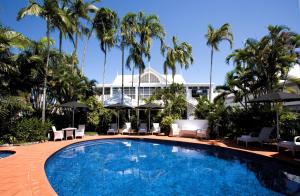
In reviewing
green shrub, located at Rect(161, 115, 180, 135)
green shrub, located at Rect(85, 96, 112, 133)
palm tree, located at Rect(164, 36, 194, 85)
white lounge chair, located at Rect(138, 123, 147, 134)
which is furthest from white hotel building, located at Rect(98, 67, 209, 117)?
green shrub, located at Rect(161, 115, 180, 135)

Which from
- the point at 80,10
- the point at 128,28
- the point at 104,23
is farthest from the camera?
the point at 104,23

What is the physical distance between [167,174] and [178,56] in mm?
19714

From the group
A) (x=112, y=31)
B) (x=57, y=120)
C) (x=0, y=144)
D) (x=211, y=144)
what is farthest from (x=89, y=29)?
(x=211, y=144)

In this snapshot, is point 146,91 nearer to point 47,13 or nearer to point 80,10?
point 80,10

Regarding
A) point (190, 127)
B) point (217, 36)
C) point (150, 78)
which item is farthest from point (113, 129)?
point (150, 78)

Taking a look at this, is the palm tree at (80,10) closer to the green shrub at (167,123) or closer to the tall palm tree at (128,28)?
the tall palm tree at (128,28)

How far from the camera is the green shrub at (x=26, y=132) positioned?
11910 millimetres

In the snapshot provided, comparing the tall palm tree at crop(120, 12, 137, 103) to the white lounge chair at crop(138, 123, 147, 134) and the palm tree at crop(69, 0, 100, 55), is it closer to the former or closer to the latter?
the white lounge chair at crop(138, 123, 147, 134)

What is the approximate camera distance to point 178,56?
26000 mm

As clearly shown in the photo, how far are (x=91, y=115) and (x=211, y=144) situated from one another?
1066cm

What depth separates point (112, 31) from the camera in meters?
21.1

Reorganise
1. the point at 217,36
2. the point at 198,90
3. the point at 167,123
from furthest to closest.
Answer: the point at 198,90 → the point at 217,36 → the point at 167,123

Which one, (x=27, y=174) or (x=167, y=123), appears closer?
(x=27, y=174)

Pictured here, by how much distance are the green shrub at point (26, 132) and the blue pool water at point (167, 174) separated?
2.26 metres
